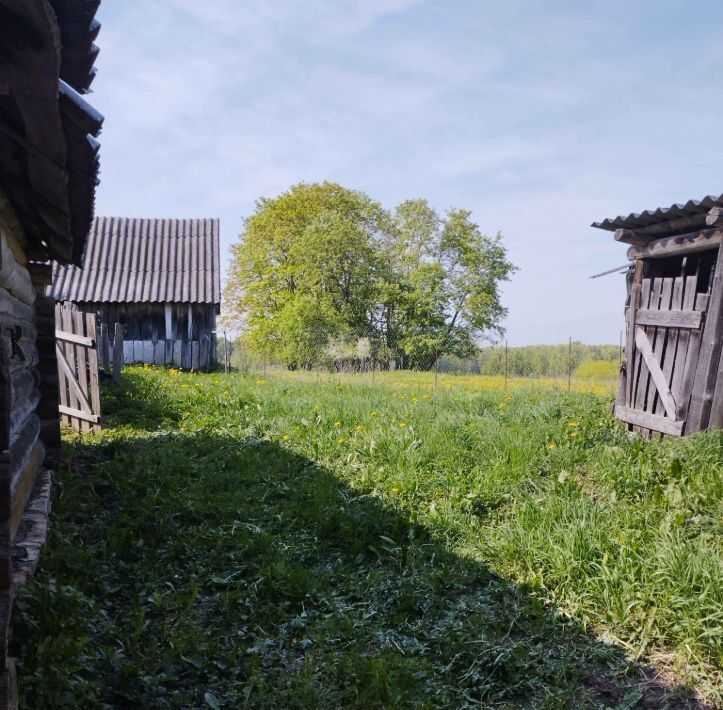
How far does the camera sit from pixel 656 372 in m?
7.23

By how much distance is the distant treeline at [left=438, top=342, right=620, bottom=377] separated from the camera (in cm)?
2038

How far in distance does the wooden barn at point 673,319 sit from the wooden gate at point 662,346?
0.4 inches

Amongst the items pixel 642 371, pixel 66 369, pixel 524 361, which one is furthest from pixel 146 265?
pixel 524 361

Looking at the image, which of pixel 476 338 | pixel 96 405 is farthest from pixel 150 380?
pixel 476 338

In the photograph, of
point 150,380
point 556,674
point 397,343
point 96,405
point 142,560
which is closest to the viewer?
point 556,674

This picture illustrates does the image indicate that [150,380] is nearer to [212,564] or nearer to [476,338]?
[212,564]

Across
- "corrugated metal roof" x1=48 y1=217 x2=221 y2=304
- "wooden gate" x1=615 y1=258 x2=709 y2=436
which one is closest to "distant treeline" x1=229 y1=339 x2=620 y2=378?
"corrugated metal roof" x1=48 y1=217 x2=221 y2=304

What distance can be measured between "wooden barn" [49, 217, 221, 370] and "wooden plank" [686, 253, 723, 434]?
13987mm

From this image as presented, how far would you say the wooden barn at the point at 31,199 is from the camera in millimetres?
2236

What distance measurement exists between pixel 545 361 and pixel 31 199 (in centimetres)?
2555

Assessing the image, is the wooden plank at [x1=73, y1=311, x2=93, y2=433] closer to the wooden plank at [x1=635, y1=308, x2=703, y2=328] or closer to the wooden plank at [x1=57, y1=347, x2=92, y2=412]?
the wooden plank at [x1=57, y1=347, x2=92, y2=412]

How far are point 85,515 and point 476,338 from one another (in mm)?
27150

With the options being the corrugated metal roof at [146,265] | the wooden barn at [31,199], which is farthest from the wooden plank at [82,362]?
the corrugated metal roof at [146,265]

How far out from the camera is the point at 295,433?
793 centimetres
